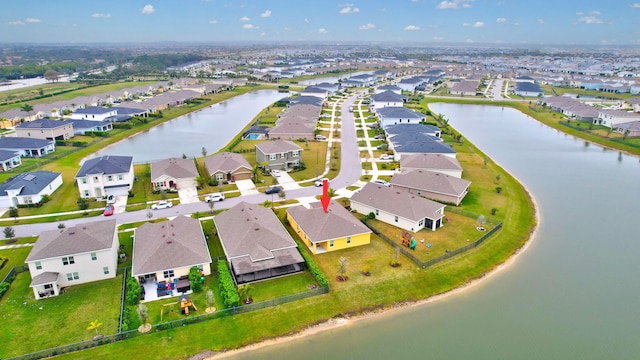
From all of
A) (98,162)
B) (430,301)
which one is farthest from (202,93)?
(430,301)

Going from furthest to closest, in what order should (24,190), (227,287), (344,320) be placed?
1. (24,190)
2. (227,287)
3. (344,320)

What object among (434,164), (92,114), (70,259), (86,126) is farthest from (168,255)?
(92,114)

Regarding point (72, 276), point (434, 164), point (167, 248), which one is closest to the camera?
point (72, 276)

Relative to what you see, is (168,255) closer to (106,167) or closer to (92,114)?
(106,167)

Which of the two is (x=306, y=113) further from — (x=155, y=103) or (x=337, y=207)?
(x=337, y=207)

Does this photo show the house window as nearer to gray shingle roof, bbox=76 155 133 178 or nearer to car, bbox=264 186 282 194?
gray shingle roof, bbox=76 155 133 178

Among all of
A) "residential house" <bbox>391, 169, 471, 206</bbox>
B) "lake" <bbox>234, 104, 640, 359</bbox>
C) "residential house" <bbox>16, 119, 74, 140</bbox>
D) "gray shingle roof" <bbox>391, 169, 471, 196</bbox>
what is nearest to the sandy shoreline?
"lake" <bbox>234, 104, 640, 359</bbox>

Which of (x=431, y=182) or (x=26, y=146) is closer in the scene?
(x=431, y=182)
